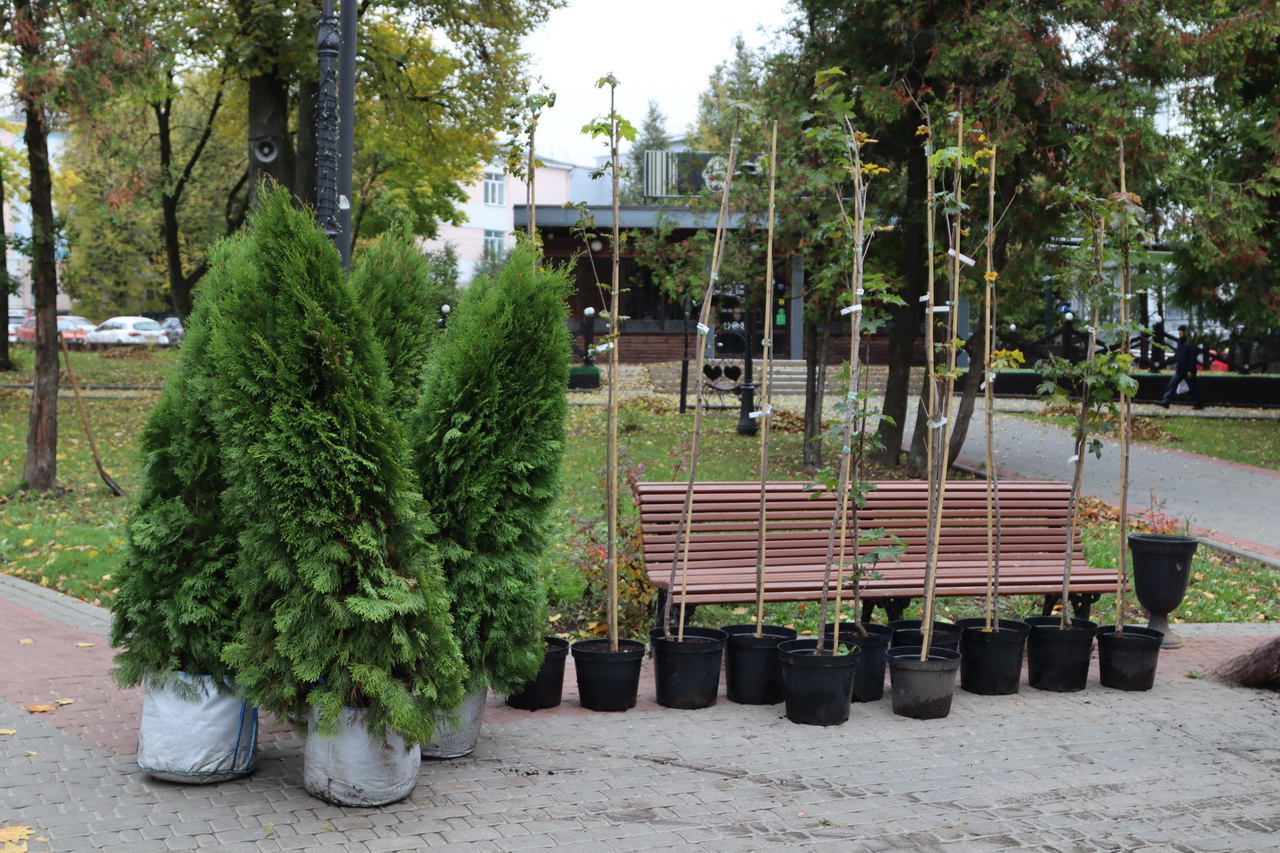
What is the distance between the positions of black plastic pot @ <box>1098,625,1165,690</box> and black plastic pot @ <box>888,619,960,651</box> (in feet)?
2.96

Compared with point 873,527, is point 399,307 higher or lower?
higher

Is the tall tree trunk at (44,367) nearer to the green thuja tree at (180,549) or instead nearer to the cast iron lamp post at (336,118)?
the cast iron lamp post at (336,118)

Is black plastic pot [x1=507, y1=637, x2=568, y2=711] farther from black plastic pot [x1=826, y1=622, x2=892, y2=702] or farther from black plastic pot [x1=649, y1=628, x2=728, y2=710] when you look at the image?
black plastic pot [x1=826, y1=622, x2=892, y2=702]

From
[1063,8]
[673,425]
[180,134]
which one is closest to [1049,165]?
[1063,8]

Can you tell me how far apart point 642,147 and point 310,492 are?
66.3m

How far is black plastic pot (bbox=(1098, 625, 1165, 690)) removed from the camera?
6.72 metres

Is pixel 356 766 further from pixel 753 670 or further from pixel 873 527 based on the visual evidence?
pixel 873 527

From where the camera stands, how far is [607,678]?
6.00 m

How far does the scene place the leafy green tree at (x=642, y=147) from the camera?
5246 centimetres

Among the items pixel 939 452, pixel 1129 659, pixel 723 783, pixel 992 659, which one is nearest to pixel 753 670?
pixel 723 783

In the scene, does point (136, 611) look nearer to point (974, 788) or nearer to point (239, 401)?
point (239, 401)

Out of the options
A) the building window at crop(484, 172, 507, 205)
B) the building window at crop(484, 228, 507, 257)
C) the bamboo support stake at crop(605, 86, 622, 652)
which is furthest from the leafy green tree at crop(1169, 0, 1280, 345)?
the building window at crop(484, 172, 507, 205)

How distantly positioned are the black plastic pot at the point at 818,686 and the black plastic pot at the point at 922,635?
742mm

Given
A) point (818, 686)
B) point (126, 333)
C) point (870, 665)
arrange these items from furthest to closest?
point (126, 333), point (870, 665), point (818, 686)
